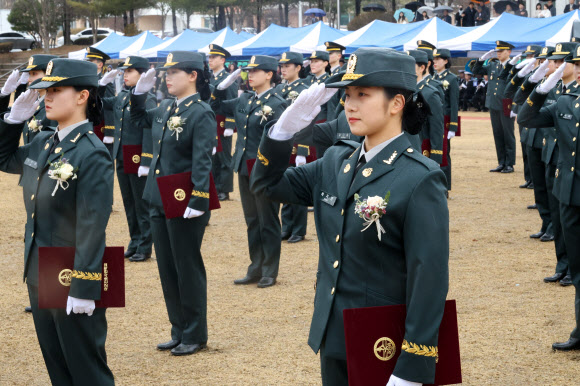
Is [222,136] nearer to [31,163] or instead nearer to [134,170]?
[134,170]

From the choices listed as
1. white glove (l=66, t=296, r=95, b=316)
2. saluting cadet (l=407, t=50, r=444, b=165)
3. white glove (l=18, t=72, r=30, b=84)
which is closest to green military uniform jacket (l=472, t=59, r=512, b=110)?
saluting cadet (l=407, t=50, r=444, b=165)

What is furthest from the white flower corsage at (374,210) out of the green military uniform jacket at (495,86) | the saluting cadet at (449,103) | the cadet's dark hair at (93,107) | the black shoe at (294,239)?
the green military uniform jacket at (495,86)

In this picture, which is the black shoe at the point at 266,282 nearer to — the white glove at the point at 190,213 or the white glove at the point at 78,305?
the white glove at the point at 190,213

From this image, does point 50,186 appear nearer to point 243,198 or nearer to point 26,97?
point 26,97

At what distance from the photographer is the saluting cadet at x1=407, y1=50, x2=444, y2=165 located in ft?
32.5

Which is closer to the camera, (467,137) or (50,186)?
(50,186)

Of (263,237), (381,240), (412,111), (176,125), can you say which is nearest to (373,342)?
(381,240)

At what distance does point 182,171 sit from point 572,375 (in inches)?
126

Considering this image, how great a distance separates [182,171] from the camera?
251 inches

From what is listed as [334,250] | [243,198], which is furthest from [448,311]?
[243,198]

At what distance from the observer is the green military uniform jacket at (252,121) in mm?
8539

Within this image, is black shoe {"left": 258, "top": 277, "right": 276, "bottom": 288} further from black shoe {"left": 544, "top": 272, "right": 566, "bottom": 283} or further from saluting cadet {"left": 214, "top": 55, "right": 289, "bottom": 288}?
black shoe {"left": 544, "top": 272, "right": 566, "bottom": 283}

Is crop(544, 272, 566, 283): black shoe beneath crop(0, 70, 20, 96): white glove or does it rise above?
beneath

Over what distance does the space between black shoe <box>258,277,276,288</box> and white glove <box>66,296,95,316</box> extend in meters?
4.15
